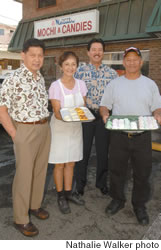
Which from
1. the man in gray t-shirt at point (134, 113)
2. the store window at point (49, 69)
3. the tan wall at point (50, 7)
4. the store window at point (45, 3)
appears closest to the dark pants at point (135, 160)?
the man in gray t-shirt at point (134, 113)

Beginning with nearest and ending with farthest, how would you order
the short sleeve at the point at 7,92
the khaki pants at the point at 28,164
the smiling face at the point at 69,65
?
1. the short sleeve at the point at 7,92
2. the khaki pants at the point at 28,164
3. the smiling face at the point at 69,65

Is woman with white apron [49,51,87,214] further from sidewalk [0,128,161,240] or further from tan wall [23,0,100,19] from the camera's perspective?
tan wall [23,0,100,19]

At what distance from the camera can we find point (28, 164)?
2.63 metres

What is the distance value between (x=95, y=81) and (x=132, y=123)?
1.16 m

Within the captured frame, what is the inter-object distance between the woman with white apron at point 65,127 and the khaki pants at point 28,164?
19 centimetres

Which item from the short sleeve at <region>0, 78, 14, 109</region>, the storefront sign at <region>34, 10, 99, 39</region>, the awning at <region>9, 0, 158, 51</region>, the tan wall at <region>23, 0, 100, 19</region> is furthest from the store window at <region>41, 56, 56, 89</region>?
the short sleeve at <region>0, 78, 14, 109</region>

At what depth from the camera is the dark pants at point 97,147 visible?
349 centimetres

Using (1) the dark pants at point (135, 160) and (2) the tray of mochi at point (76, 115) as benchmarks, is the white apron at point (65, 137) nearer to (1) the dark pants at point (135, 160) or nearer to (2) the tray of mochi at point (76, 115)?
(2) the tray of mochi at point (76, 115)

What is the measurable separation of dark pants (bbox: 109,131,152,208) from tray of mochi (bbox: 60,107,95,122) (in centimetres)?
53

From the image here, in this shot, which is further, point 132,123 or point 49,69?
point 49,69

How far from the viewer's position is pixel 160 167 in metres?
5.01

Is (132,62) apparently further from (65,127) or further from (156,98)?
(65,127)

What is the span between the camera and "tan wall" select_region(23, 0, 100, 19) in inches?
453

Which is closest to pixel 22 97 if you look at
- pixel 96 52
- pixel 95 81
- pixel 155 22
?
pixel 95 81
